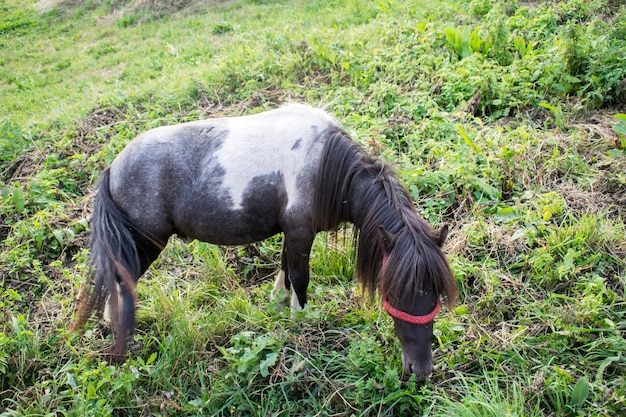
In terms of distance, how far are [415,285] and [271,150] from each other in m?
1.45

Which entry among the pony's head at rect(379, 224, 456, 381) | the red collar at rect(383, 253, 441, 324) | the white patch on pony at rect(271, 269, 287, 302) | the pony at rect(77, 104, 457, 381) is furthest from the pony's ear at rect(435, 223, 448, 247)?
the white patch on pony at rect(271, 269, 287, 302)

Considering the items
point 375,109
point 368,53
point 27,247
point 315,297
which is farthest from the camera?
point 368,53

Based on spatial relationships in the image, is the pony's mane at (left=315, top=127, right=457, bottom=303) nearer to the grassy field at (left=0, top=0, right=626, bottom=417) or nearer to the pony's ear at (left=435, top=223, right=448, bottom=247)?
the pony's ear at (left=435, top=223, right=448, bottom=247)

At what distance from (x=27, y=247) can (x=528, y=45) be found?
5.98 meters

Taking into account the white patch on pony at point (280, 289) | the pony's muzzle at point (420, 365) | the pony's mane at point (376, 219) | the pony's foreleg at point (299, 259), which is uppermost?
the pony's mane at point (376, 219)

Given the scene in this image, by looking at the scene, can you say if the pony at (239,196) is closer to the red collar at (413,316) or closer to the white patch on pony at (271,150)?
the white patch on pony at (271,150)

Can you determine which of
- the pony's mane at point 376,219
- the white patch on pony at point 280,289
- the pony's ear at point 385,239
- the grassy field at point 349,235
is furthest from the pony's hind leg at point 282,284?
the pony's ear at point 385,239

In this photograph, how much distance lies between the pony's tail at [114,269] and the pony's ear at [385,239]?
71.0 inches

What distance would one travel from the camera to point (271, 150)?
382 cm

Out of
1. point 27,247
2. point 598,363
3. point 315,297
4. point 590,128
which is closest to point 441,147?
point 590,128

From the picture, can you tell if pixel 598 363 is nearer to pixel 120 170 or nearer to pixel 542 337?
pixel 542 337

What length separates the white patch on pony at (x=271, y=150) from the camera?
3764mm

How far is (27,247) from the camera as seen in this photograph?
197 inches

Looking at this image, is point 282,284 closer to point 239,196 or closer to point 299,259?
point 299,259
